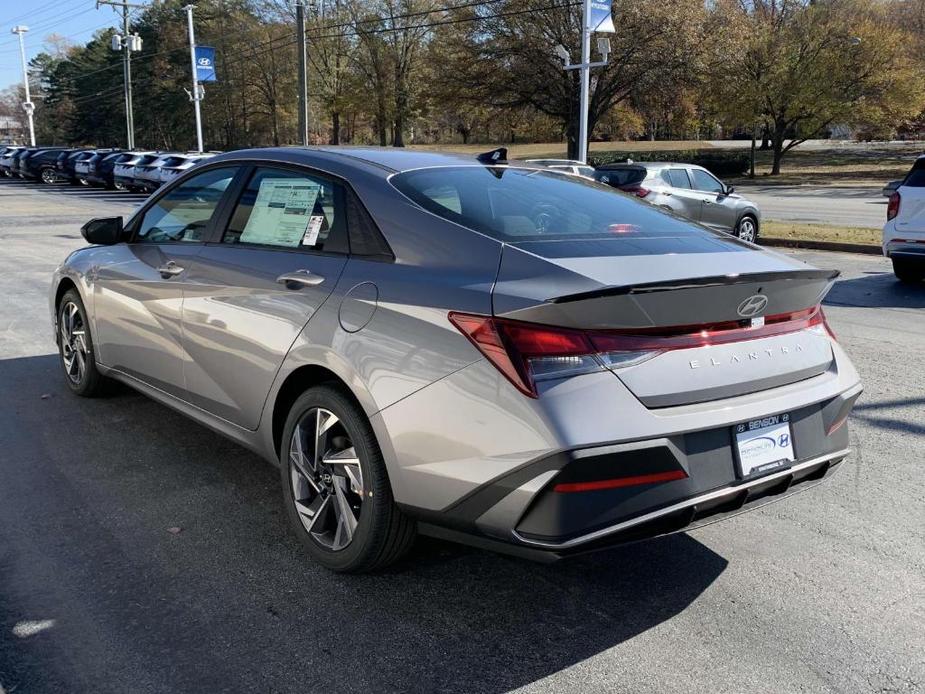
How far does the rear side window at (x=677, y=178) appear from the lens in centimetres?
1579

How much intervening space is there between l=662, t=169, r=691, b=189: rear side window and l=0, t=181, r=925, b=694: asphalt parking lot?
37.7ft

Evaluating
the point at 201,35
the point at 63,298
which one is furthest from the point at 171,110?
the point at 63,298

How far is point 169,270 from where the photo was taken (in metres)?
4.51

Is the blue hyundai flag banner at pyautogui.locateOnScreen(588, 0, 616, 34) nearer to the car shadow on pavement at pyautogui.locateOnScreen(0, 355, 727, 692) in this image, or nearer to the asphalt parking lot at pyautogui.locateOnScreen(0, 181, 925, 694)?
the asphalt parking lot at pyautogui.locateOnScreen(0, 181, 925, 694)

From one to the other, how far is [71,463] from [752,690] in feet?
12.0

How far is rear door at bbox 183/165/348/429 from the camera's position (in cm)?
361

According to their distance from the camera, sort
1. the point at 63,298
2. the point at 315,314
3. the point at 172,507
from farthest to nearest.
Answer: the point at 63,298
the point at 172,507
the point at 315,314

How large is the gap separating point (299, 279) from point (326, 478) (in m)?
0.83

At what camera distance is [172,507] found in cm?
412

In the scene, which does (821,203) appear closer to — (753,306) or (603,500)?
(753,306)

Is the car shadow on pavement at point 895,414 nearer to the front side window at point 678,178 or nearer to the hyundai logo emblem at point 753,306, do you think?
the hyundai logo emblem at point 753,306

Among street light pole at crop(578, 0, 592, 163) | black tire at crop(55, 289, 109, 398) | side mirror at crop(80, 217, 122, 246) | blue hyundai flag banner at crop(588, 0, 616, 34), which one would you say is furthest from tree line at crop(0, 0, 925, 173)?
side mirror at crop(80, 217, 122, 246)

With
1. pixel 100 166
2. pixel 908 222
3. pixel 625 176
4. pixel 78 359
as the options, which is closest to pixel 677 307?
pixel 78 359

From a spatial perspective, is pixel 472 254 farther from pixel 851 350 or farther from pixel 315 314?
pixel 851 350
